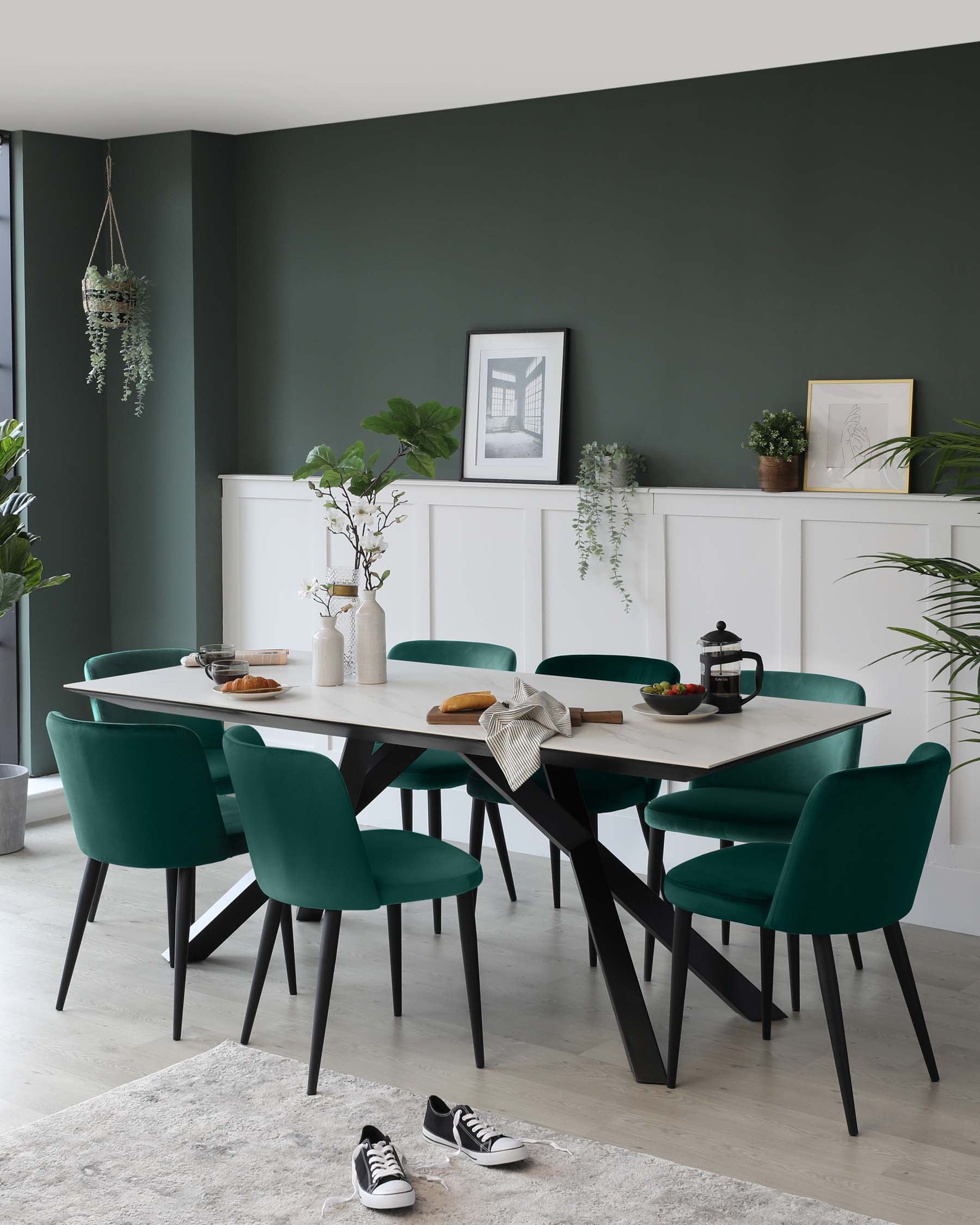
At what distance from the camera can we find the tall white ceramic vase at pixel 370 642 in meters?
4.26

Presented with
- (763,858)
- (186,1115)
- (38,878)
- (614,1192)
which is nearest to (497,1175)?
(614,1192)

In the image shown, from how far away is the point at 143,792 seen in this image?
3.70m

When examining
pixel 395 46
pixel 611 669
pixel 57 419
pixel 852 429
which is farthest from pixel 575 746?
pixel 57 419

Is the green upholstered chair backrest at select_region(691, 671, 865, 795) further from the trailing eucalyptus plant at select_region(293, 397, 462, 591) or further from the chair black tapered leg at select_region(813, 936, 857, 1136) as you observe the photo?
the trailing eucalyptus plant at select_region(293, 397, 462, 591)

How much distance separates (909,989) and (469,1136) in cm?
114

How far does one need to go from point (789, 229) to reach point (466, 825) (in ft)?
8.62

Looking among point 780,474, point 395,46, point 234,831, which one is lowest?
point 234,831

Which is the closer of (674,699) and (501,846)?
(674,699)

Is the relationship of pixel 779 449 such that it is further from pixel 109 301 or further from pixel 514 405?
pixel 109 301

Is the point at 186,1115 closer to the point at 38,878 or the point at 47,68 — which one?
the point at 38,878

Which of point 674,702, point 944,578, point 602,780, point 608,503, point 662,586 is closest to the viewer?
point 674,702

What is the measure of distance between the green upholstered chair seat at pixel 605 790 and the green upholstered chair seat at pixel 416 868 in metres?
0.66

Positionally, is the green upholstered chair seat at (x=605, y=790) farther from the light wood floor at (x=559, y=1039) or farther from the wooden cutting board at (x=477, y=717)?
the wooden cutting board at (x=477, y=717)

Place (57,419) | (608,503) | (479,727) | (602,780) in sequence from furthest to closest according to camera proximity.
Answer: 1. (57,419)
2. (608,503)
3. (602,780)
4. (479,727)
